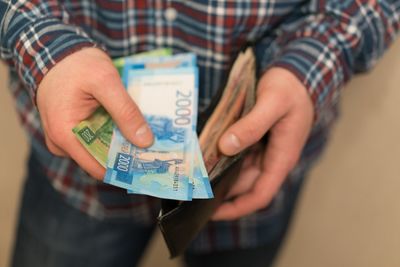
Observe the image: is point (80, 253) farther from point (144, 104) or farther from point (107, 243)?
point (144, 104)

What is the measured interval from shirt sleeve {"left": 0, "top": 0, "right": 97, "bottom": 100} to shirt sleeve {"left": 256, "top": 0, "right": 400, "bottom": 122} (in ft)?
0.79

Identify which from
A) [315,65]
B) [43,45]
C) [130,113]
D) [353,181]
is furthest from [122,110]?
[353,181]

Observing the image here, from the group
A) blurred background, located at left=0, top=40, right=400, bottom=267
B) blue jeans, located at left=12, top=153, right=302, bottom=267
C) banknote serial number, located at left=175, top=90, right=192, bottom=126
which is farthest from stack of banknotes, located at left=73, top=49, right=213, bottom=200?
blurred background, located at left=0, top=40, right=400, bottom=267

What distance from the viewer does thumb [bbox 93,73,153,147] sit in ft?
1.62

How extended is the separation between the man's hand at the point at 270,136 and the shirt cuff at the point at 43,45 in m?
0.19

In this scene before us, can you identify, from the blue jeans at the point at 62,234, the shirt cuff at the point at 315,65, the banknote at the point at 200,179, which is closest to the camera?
the banknote at the point at 200,179

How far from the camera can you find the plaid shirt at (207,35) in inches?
21.6

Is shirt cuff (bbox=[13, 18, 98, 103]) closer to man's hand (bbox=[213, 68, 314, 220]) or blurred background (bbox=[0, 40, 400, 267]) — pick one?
man's hand (bbox=[213, 68, 314, 220])

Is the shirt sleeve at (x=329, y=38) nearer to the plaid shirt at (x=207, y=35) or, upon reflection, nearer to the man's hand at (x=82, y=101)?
the plaid shirt at (x=207, y=35)

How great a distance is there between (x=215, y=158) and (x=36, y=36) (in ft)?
0.76

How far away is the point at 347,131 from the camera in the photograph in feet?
2.89

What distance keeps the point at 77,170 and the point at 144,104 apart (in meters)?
0.19

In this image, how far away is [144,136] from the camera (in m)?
0.51

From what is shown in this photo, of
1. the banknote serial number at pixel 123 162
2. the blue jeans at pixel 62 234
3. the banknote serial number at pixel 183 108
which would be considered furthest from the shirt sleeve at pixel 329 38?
the blue jeans at pixel 62 234
